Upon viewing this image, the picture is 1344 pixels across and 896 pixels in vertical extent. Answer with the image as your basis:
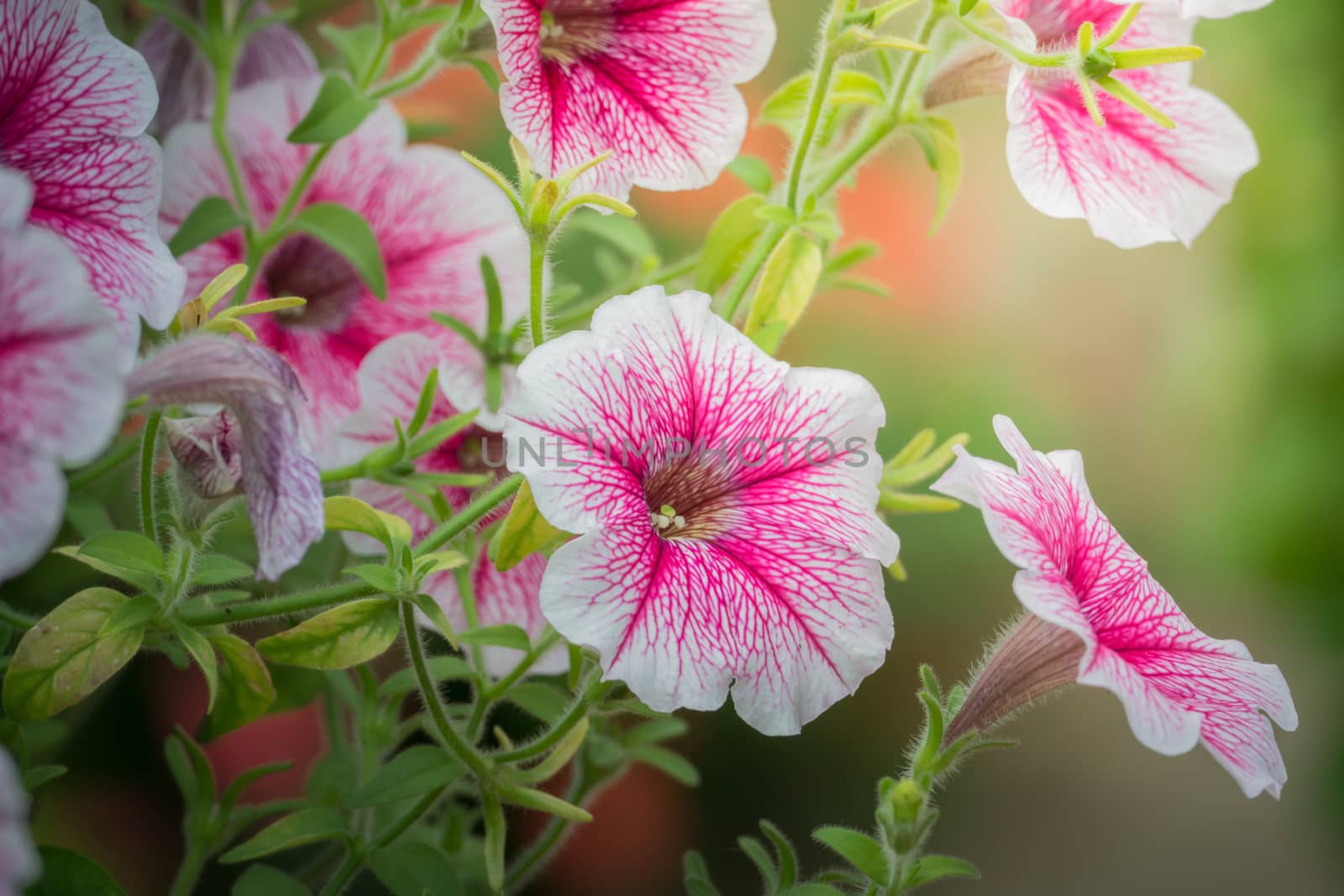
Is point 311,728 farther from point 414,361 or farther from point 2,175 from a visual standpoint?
point 2,175

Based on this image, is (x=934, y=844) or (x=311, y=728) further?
(x=934, y=844)

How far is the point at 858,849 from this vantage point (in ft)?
1.29

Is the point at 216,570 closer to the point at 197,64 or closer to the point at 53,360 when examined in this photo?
the point at 53,360

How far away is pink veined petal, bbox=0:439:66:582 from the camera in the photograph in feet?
0.86

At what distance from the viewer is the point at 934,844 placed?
1305 millimetres

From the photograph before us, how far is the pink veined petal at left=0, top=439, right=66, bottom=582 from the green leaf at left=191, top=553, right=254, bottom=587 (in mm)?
120

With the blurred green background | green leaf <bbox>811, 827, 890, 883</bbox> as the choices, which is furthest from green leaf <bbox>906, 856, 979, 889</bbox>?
the blurred green background

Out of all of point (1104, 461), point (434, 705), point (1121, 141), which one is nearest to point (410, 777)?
point (434, 705)

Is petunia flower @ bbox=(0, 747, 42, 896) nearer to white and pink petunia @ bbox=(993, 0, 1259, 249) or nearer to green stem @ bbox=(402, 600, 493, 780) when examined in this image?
green stem @ bbox=(402, 600, 493, 780)

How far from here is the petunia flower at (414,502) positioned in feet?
1.60

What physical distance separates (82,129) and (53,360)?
168mm

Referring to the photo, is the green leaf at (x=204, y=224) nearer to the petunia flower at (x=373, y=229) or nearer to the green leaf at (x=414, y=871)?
the petunia flower at (x=373, y=229)

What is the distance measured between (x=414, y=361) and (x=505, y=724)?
540 millimetres

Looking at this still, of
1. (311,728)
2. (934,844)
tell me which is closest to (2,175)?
(311,728)
